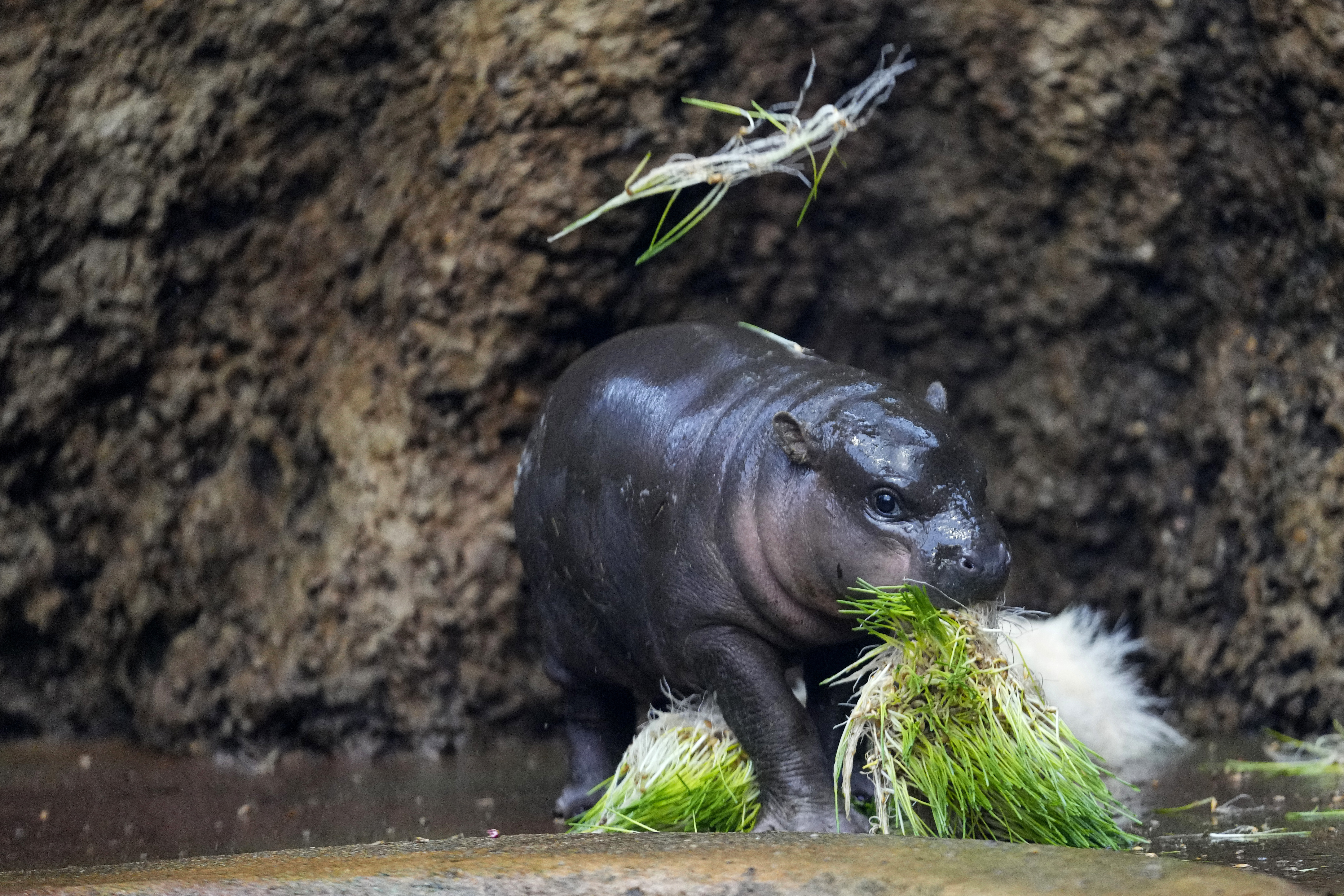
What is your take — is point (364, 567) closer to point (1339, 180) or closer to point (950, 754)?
point (950, 754)

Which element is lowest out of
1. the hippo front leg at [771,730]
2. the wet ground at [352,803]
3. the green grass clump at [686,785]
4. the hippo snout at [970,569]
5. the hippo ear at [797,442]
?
the wet ground at [352,803]

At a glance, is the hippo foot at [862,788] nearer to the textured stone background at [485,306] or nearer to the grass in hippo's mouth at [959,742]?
the grass in hippo's mouth at [959,742]

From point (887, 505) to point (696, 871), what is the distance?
4.10ft

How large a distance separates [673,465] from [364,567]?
7.63ft

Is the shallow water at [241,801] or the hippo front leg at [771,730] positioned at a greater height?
the hippo front leg at [771,730]

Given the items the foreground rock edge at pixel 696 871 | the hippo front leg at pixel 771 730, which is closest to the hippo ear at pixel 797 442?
the hippo front leg at pixel 771 730

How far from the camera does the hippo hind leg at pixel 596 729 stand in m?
5.01

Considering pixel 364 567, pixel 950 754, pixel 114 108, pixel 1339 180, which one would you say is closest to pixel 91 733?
pixel 364 567

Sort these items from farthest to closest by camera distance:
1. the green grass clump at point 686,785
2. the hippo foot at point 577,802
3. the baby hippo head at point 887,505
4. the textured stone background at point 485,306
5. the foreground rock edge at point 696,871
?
the textured stone background at point 485,306 < the hippo foot at point 577,802 < the green grass clump at point 686,785 < the baby hippo head at point 887,505 < the foreground rock edge at point 696,871

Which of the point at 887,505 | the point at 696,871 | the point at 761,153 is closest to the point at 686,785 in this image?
the point at 887,505

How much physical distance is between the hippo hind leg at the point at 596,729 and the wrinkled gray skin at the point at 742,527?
0.02 m

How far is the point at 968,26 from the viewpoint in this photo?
20.3 ft

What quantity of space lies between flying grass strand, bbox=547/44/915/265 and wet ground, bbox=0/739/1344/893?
199 cm

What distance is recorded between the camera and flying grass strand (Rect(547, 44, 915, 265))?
5062 mm
